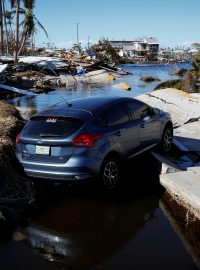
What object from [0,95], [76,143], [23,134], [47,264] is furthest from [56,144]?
[0,95]

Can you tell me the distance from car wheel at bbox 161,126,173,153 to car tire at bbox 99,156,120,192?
232 centimetres

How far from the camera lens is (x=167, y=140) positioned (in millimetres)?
9789

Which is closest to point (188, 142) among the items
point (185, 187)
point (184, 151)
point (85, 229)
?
point (184, 151)

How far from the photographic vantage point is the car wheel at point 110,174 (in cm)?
709

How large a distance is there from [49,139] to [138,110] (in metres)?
2.50

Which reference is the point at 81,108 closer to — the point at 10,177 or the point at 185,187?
the point at 10,177

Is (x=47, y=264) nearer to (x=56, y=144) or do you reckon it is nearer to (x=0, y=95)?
(x=56, y=144)

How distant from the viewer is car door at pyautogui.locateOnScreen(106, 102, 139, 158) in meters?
7.52

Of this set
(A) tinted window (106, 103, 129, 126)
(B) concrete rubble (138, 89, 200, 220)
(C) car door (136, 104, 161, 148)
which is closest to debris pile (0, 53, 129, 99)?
(B) concrete rubble (138, 89, 200, 220)

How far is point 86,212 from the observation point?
6.74 m

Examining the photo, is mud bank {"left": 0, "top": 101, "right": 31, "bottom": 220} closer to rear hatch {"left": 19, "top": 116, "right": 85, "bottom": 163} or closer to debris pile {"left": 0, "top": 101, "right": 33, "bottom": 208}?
debris pile {"left": 0, "top": 101, "right": 33, "bottom": 208}

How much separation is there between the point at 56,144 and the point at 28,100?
19.8 m

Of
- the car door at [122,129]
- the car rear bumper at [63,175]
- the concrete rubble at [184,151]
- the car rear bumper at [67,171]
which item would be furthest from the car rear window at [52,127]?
the concrete rubble at [184,151]

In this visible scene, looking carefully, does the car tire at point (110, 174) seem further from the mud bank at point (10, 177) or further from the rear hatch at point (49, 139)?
the mud bank at point (10, 177)
